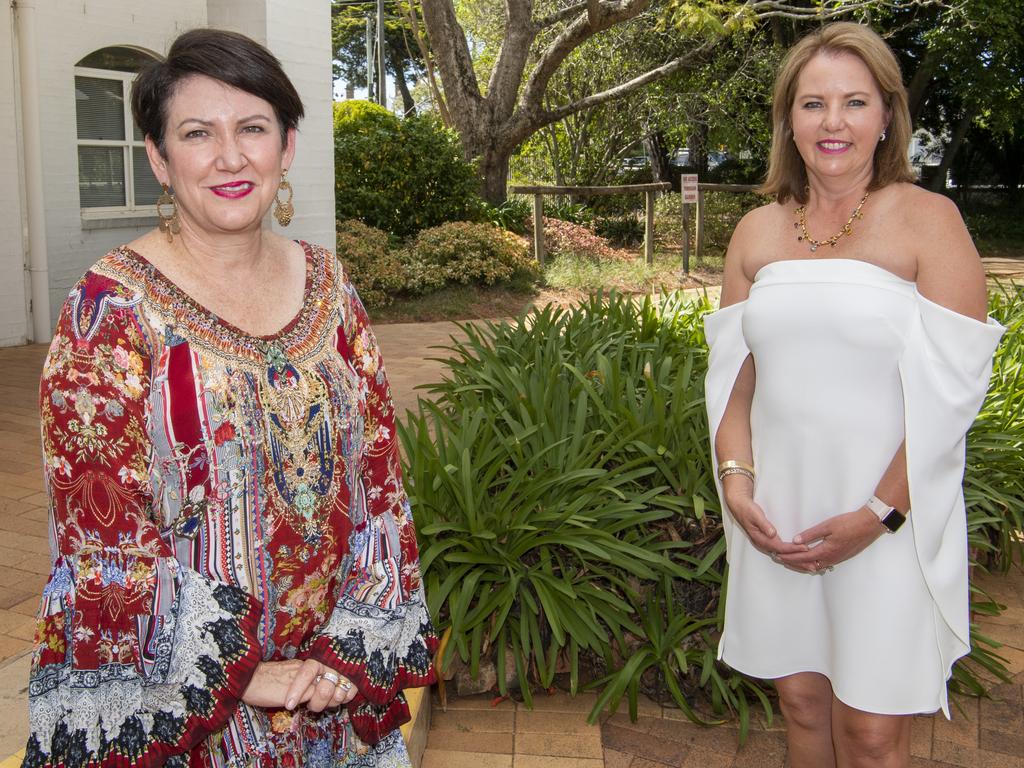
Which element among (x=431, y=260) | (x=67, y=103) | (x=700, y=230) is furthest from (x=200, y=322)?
(x=700, y=230)

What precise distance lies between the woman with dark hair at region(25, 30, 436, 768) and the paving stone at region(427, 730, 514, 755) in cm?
124

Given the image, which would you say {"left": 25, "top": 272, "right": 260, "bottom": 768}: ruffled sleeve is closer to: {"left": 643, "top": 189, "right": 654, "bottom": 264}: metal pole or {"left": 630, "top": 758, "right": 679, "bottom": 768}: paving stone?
{"left": 630, "top": 758, "right": 679, "bottom": 768}: paving stone

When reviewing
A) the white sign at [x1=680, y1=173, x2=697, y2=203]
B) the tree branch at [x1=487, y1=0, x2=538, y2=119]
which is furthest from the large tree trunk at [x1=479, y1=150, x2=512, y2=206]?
the white sign at [x1=680, y1=173, x2=697, y2=203]

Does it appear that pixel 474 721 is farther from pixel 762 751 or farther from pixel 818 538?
pixel 818 538

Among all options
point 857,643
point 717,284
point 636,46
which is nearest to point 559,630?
point 857,643

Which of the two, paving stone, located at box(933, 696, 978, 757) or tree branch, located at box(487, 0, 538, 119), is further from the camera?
tree branch, located at box(487, 0, 538, 119)

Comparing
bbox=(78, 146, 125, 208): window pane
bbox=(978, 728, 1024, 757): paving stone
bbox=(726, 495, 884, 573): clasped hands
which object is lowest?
bbox=(978, 728, 1024, 757): paving stone

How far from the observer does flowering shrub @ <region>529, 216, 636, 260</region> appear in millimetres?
15279

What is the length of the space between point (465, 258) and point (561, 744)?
936 cm

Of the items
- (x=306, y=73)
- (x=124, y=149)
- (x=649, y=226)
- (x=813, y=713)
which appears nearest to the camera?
(x=813, y=713)

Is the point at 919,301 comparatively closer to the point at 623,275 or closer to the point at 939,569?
the point at 939,569

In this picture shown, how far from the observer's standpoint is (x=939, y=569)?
7.22 ft

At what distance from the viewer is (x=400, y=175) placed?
1320cm

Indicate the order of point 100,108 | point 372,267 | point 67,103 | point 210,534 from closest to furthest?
point 210,534
point 67,103
point 100,108
point 372,267
